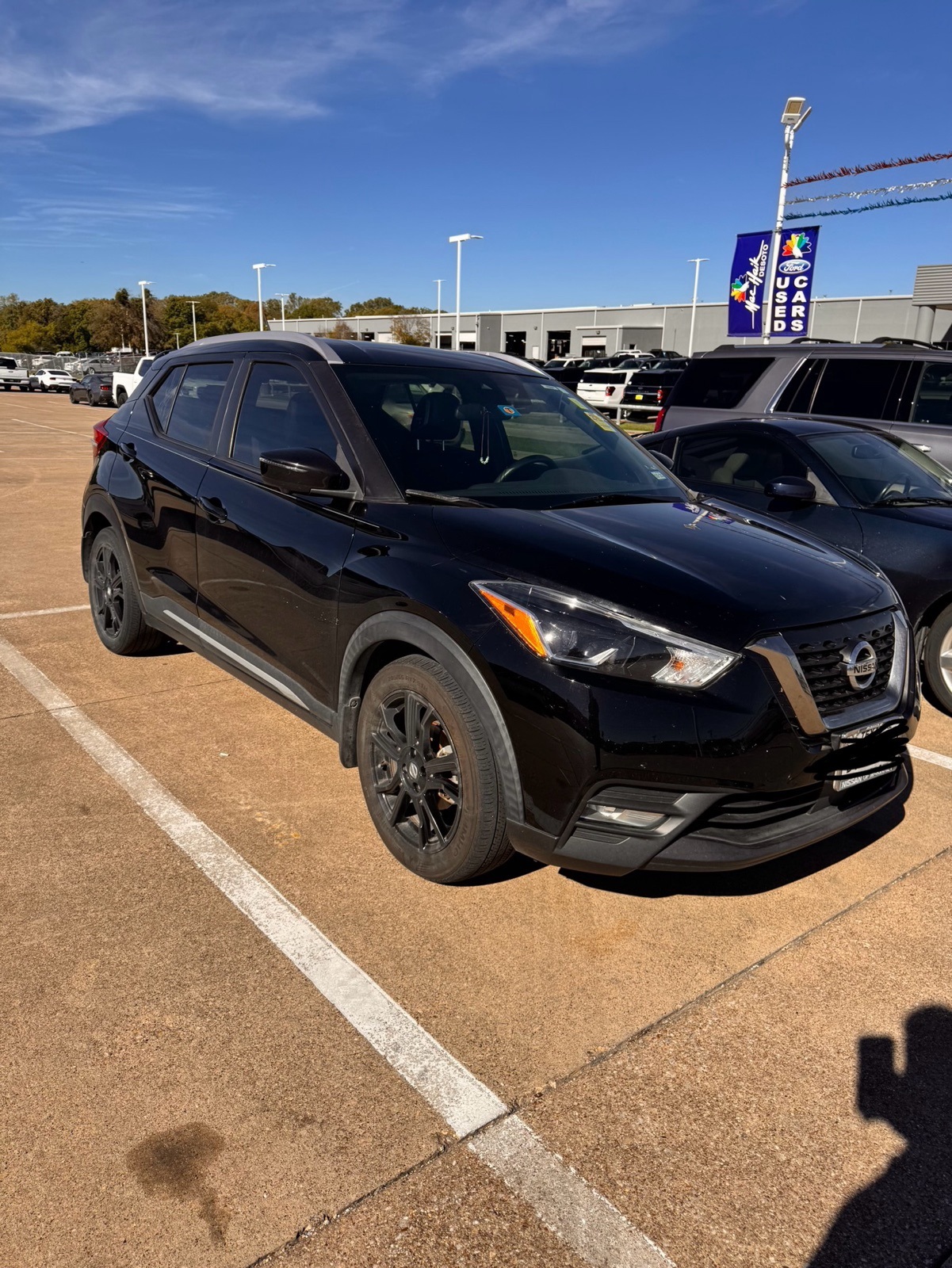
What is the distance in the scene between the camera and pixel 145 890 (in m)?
3.24

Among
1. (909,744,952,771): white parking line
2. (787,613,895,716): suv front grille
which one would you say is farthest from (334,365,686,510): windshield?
(909,744,952,771): white parking line

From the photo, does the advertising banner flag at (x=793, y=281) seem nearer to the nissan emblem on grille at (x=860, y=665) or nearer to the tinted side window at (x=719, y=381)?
the tinted side window at (x=719, y=381)

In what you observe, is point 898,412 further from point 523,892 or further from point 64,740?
point 64,740

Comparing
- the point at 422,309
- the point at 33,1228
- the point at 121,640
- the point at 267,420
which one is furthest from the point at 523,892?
the point at 422,309

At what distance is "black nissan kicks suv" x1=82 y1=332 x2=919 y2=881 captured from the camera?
2.76 meters

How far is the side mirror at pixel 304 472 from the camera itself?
3482 mm

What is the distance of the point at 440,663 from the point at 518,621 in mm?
311

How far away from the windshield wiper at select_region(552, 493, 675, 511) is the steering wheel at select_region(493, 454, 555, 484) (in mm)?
259

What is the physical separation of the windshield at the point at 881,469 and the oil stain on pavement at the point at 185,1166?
4788 mm

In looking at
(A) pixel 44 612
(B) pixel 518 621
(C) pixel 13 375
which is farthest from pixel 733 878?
(C) pixel 13 375

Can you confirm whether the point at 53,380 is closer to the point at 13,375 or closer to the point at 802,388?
the point at 13,375

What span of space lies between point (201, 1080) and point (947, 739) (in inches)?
159

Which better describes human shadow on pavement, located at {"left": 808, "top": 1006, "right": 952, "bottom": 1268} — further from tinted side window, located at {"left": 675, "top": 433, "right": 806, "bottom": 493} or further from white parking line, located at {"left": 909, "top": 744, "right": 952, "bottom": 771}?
tinted side window, located at {"left": 675, "top": 433, "right": 806, "bottom": 493}

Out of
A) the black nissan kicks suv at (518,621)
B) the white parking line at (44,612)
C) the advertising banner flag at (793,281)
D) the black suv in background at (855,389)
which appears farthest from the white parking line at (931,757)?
the advertising banner flag at (793,281)
